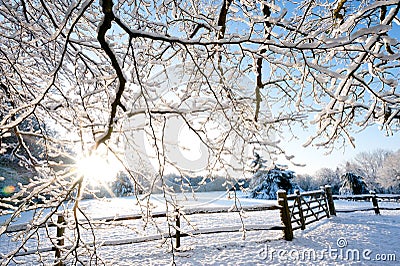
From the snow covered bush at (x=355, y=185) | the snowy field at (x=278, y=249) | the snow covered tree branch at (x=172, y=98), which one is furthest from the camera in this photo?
the snow covered bush at (x=355, y=185)

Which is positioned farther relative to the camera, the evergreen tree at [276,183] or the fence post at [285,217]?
the evergreen tree at [276,183]

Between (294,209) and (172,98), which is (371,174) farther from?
(172,98)

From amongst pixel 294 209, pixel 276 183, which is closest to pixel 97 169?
pixel 294 209

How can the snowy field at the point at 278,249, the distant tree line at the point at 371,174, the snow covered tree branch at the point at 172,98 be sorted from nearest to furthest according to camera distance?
1. the snow covered tree branch at the point at 172,98
2. the snowy field at the point at 278,249
3. the distant tree line at the point at 371,174

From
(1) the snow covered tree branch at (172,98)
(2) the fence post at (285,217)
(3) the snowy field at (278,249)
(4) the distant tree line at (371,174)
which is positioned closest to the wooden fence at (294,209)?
(2) the fence post at (285,217)

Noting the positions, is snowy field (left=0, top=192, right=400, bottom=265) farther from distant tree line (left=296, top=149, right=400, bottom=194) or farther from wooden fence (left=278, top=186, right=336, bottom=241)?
distant tree line (left=296, top=149, right=400, bottom=194)

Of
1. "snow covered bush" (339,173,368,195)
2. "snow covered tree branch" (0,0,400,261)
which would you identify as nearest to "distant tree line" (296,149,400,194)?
"snow covered bush" (339,173,368,195)

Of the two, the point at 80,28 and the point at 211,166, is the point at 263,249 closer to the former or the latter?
the point at 211,166

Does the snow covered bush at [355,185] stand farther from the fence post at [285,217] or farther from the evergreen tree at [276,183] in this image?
the fence post at [285,217]

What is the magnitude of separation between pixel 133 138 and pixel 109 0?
1226mm

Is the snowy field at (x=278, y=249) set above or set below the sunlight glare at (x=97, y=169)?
below

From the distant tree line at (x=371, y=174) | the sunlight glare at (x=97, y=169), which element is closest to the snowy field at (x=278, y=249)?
the sunlight glare at (x=97, y=169)

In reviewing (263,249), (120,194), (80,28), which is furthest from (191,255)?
(120,194)

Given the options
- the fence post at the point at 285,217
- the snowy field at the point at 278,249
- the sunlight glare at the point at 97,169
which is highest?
the sunlight glare at the point at 97,169
